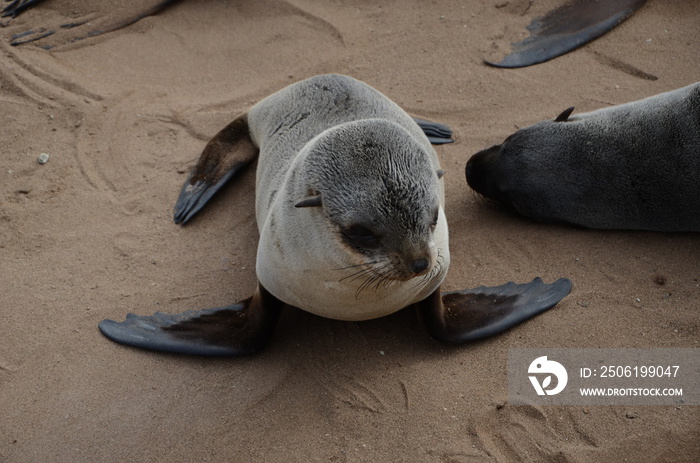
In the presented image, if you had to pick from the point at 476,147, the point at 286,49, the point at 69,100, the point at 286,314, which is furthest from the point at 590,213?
the point at 69,100

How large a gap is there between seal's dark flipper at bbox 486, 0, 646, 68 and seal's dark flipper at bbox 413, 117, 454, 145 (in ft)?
3.75

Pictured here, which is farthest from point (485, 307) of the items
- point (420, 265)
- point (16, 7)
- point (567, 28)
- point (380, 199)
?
point (16, 7)

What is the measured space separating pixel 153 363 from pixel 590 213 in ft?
10.3

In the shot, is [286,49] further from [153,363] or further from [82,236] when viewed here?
[153,363]

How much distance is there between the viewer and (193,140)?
6.13m

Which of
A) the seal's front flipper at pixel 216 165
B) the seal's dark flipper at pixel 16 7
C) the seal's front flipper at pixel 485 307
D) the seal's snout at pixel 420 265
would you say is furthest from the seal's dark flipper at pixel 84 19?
the seal's snout at pixel 420 265

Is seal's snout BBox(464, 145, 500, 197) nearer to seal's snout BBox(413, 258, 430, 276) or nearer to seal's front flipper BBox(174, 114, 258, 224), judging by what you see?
seal's front flipper BBox(174, 114, 258, 224)

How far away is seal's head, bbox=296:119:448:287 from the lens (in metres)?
3.09

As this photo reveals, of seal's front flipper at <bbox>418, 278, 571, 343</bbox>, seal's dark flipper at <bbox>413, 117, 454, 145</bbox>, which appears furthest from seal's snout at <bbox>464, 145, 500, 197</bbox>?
seal's front flipper at <bbox>418, 278, 571, 343</bbox>

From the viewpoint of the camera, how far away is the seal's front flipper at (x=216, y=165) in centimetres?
540

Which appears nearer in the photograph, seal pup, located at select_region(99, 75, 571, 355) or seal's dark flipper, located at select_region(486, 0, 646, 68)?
seal pup, located at select_region(99, 75, 571, 355)

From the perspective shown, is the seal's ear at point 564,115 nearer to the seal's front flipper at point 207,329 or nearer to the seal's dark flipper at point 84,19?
the seal's front flipper at point 207,329

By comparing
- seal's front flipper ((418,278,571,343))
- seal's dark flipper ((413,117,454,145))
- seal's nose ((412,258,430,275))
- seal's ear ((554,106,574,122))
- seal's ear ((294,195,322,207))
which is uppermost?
seal's ear ((294,195,322,207))

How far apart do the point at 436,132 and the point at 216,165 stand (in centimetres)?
183
